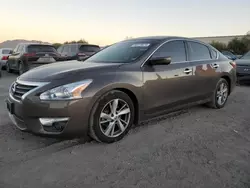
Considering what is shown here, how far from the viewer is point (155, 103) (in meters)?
4.11

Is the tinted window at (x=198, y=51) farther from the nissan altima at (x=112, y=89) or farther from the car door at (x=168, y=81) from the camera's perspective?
the car door at (x=168, y=81)

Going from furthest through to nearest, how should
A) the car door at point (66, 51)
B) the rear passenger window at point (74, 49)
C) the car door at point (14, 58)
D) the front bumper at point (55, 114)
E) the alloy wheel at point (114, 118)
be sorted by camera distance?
the car door at point (66, 51), the rear passenger window at point (74, 49), the car door at point (14, 58), the alloy wheel at point (114, 118), the front bumper at point (55, 114)

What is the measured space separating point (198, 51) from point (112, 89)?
243 centimetres

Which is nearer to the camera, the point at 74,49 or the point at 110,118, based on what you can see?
the point at 110,118

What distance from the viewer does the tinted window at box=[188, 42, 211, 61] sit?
16.3 ft

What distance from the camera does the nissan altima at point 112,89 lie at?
3229 millimetres

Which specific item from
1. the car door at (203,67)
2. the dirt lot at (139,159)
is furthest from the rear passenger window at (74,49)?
the dirt lot at (139,159)

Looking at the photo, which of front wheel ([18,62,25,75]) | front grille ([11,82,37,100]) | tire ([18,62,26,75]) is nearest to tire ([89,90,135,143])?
front grille ([11,82,37,100])

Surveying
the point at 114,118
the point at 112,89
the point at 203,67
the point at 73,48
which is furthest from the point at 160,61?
the point at 73,48

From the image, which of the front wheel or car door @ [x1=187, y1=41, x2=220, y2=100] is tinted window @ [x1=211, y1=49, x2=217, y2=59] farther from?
the front wheel

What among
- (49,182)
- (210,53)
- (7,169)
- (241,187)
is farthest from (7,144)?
(210,53)

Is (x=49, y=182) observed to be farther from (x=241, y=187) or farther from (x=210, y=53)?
(x=210, y=53)

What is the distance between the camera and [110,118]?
3586 mm

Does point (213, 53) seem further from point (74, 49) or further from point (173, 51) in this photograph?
point (74, 49)
